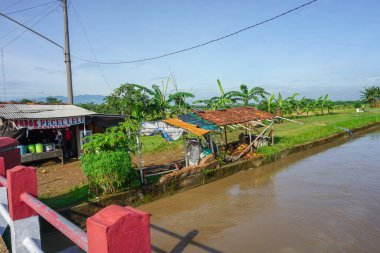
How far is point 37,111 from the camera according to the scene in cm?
1276

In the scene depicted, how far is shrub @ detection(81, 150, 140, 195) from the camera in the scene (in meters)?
7.94

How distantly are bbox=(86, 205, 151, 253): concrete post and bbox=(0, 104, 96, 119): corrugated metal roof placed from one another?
1222 centimetres

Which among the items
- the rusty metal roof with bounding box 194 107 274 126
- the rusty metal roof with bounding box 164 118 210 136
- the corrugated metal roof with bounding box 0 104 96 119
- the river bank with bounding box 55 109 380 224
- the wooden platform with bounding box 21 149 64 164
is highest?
the corrugated metal roof with bounding box 0 104 96 119

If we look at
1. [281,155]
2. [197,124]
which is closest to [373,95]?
[281,155]

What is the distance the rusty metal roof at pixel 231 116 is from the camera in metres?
13.2

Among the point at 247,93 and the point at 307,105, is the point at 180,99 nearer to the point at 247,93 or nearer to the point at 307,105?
the point at 247,93

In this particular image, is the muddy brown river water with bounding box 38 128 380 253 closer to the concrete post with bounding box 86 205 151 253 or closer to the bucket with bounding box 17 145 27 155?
the concrete post with bounding box 86 205 151 253

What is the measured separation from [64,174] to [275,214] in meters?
7.85

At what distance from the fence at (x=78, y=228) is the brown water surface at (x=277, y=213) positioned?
479 centimetres

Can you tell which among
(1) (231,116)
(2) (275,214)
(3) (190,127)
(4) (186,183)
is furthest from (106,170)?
(1) (231,116)

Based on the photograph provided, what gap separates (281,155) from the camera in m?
15.4

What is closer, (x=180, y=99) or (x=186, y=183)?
(x=186, y=183)

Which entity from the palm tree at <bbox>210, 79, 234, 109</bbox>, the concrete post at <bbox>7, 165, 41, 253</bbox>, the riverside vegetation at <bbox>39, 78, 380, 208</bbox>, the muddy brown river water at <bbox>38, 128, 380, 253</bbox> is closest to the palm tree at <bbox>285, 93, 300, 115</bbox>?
the riverside vegetation at <bbox>39, 78, 380, 208</bbox>

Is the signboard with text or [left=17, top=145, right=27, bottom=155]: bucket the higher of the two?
the signboard with text
